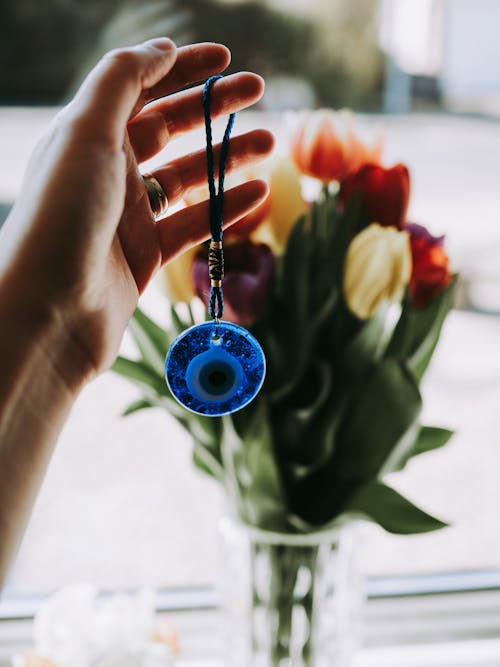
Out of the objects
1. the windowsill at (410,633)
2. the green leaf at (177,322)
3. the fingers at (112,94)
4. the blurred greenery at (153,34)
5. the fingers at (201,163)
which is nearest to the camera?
the fingers at (112,94)

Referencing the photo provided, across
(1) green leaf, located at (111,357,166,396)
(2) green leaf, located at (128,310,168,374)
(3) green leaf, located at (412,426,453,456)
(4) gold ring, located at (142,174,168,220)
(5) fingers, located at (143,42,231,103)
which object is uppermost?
(5) fingers, located at (143,42,231,103)

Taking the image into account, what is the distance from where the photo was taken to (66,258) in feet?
1.58

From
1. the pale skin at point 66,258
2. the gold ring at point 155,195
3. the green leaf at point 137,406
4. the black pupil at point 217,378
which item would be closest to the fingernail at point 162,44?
the pale skin at point 66,258

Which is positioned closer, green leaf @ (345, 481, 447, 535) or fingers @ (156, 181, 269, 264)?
fingers @ (156, 181, 269, 264)

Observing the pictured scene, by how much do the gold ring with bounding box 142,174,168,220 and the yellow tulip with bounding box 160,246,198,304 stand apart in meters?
0.04

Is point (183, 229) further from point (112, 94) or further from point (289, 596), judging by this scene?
point (289, 596)

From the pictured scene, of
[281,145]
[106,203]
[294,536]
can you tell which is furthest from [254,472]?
[281,145]

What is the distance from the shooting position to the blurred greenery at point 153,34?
2.90 ft

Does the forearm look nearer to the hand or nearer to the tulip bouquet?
the hand

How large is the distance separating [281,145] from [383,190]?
339 millimetres

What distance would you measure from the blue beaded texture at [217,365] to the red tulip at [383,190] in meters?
0.17

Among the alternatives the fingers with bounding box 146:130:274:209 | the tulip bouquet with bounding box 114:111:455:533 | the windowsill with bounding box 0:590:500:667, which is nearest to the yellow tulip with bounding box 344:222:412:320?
the tulip bouquet with bounding box 114:111:455:533

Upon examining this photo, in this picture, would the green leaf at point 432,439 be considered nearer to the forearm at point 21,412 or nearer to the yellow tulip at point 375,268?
the yellow tulip at point 375,268

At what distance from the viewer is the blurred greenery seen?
34.8 inches
